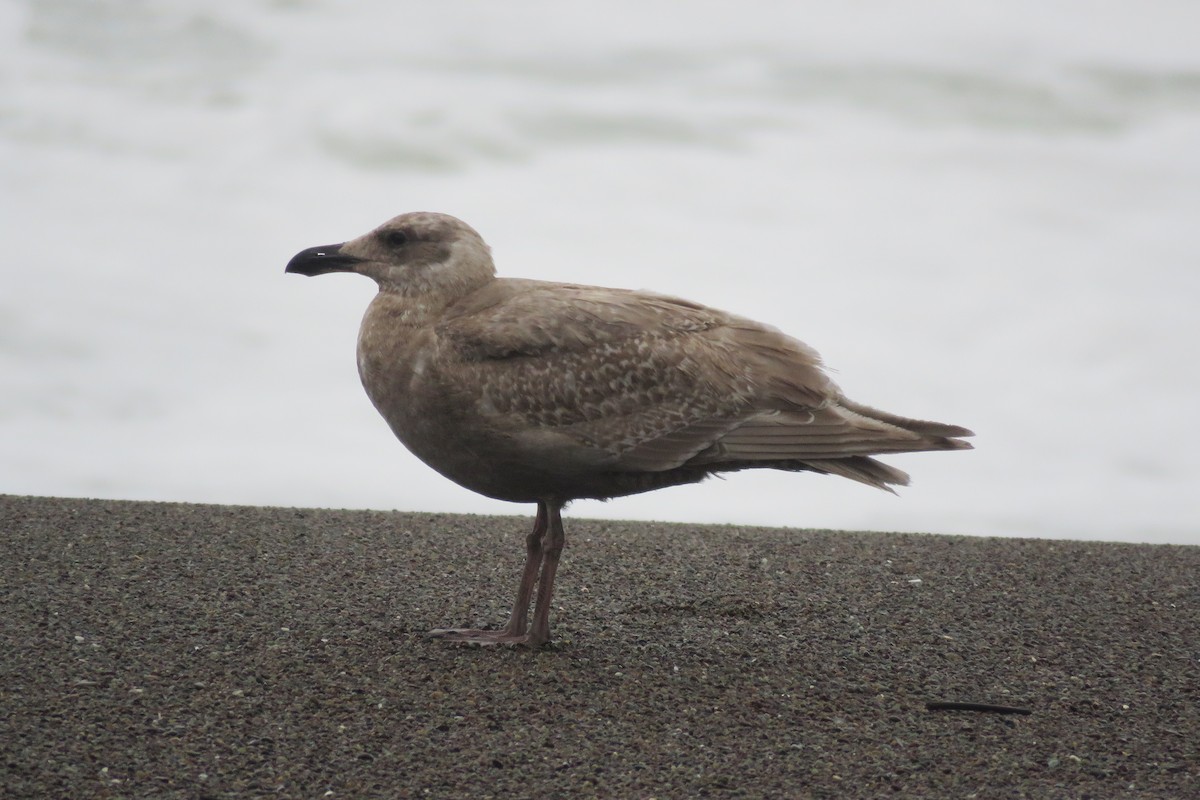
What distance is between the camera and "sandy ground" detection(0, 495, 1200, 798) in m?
5.22

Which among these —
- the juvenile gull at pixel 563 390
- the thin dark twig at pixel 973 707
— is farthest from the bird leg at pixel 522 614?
the thin dark twig at pixel 973 707

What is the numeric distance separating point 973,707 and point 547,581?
1986 mm

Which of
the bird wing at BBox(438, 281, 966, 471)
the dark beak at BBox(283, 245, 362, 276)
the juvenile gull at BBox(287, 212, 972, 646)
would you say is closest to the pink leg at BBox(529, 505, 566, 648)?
the juvenile gull at BBox(287, 212, 972, 646)

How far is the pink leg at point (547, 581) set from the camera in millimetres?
6473

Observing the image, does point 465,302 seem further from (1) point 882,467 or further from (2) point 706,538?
(2) point 706,538

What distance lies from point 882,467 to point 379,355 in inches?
96.8

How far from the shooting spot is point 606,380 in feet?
21.0

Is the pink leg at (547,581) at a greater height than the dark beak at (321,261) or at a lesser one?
lesser

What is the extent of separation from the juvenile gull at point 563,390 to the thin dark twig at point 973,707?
3.64 feet

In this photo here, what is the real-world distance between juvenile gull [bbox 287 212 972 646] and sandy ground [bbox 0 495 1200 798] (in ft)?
2.56

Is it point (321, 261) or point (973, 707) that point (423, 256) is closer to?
point (321, 261)

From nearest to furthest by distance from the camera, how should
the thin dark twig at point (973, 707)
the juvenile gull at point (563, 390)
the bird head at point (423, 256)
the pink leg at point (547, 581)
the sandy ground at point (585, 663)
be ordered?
the sandy ground at point (585, 663) < the thin dark twig at point (973, 707) < the juvenile gull at point (563, 390) < the pink leg at point (547, 581) < the bird head at point (423, 256)

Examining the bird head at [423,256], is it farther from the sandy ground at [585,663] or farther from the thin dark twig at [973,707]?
the thin dark twig at [973,707]

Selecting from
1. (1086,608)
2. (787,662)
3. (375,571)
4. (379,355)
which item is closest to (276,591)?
(375,571)
